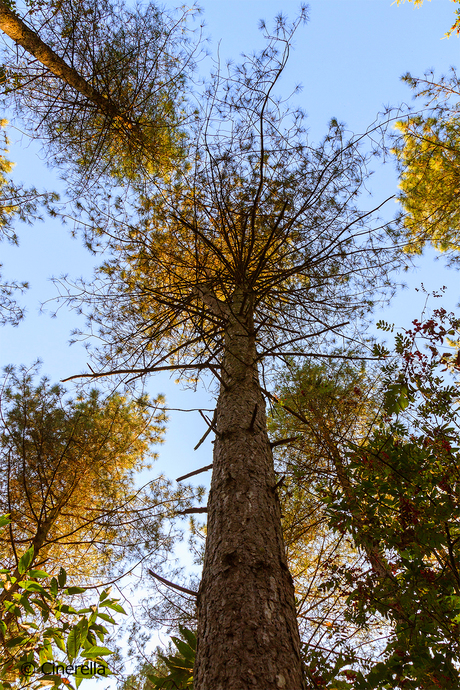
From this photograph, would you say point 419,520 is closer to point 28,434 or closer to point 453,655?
point 453,655

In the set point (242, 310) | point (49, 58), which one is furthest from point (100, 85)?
point (242, 310)

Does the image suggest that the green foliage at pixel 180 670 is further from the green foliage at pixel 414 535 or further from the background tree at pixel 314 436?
the background tree at pixel 314 436

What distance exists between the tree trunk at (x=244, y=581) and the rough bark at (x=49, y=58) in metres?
4.33

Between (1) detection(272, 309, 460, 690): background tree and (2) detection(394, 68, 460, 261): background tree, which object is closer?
(1) detection(272, 309, 460, 690): background tree

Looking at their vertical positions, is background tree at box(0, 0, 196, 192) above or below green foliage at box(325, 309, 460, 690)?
above

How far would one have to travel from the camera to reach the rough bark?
3963 millimetres

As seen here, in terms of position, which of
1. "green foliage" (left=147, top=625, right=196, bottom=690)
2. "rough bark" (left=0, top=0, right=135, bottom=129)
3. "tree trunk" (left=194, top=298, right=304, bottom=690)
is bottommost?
"green foliage" (left=147, top=625, right=196, bottom=690)

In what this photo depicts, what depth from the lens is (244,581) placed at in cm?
147

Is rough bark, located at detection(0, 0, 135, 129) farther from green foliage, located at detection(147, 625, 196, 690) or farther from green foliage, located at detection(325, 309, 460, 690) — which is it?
green foliage, located at detection(147, 625, 196, 690)

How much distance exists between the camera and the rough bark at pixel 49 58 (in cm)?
396

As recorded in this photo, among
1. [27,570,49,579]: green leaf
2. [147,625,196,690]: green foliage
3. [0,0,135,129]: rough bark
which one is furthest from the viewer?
[0,0,135,129]: rough bark

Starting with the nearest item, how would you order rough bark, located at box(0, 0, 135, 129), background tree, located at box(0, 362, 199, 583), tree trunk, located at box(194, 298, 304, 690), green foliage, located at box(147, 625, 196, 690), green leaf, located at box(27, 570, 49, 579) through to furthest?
tree trunk, located at box(194, 298, 304, 690) → green leaf, located at box(27, 570, 49, 579) → green foliage, located at box(147, 625, 196, 690) → rough bark, located at box(0, 0, 135, 129) → background tree, located at box(0, 362, 199, 583)

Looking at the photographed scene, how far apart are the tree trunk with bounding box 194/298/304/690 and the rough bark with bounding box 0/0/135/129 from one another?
433 cm

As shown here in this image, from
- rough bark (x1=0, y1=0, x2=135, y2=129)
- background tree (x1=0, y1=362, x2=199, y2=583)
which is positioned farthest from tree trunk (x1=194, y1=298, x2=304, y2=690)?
rough bark (x1=0, y1=0, x2=135, y2=129)
